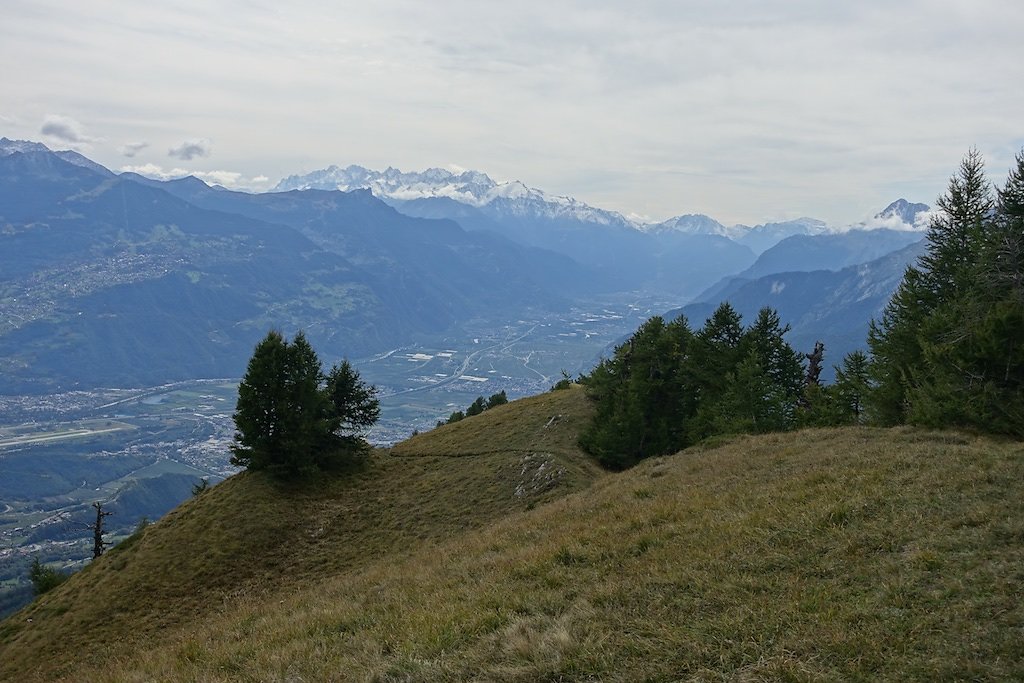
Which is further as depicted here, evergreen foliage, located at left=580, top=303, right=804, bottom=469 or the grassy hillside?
evergreen foliage, located at left=580, top=303, right=804, bottom=469

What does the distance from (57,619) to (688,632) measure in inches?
1211

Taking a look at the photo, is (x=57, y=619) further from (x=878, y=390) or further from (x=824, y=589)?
(x=878, y=390)

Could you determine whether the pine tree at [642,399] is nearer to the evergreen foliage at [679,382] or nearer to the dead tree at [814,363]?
the evergreen foliage at [679,382]

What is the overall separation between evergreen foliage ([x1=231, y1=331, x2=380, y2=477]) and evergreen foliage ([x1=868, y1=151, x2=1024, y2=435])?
34927mm

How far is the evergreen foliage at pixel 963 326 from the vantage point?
24516mm

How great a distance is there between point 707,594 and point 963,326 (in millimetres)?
23692

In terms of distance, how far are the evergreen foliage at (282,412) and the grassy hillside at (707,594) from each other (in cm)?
1434

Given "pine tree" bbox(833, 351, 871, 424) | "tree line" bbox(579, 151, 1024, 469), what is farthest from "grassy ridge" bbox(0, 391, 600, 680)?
"pine tree" bbox(833, 351, 871, 424)

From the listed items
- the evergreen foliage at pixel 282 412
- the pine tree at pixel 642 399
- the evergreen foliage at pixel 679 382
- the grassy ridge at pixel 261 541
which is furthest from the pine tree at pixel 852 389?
the evergreen foliage at pixel 282 412

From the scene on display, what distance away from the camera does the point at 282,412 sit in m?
39.4

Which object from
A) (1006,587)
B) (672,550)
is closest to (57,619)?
(672,550)

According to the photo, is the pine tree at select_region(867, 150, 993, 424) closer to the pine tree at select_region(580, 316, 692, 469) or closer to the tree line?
the tree line

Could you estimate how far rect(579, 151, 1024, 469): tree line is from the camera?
25.1 meters

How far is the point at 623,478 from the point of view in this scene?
95.8 ft
